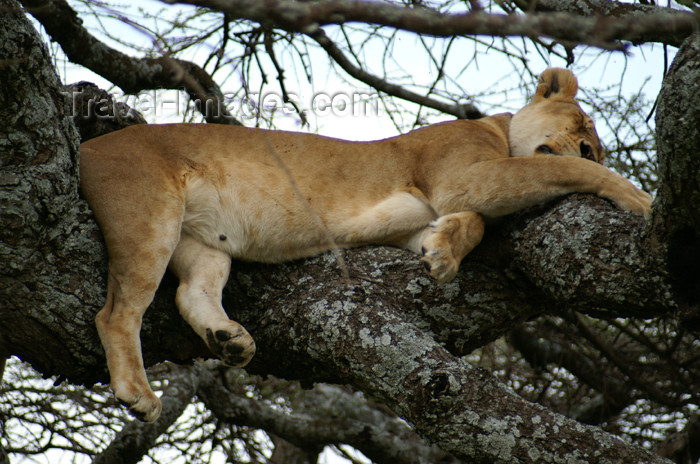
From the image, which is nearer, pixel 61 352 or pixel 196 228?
pixel 61 352

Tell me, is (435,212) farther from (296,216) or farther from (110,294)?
(110,294)

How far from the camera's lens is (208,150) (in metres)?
3.27

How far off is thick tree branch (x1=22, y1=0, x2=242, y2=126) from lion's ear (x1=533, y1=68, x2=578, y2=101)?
69.2 inches

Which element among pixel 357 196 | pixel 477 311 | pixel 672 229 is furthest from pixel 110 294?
pixel 672 229

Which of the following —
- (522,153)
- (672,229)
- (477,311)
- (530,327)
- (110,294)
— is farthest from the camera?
(530,327)

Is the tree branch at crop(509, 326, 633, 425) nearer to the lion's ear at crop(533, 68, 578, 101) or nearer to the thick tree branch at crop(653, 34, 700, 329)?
the lion's ear at crop(533, 68, 578, 101)

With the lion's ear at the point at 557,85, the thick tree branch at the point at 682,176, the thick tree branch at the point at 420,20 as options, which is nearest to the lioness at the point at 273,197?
the lion's ear at the point at 557,85

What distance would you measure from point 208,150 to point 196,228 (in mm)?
364

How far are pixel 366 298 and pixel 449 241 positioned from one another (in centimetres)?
41

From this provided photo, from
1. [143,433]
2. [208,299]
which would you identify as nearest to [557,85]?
[208,299]

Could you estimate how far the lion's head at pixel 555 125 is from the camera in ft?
12.1

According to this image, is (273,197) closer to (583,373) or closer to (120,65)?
(120,65)

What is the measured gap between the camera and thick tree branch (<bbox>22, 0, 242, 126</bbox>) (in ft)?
12.6

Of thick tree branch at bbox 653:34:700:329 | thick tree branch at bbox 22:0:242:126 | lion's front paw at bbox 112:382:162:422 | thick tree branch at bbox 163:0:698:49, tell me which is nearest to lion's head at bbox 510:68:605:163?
thick tree branch at bbox 653:34:700:329
